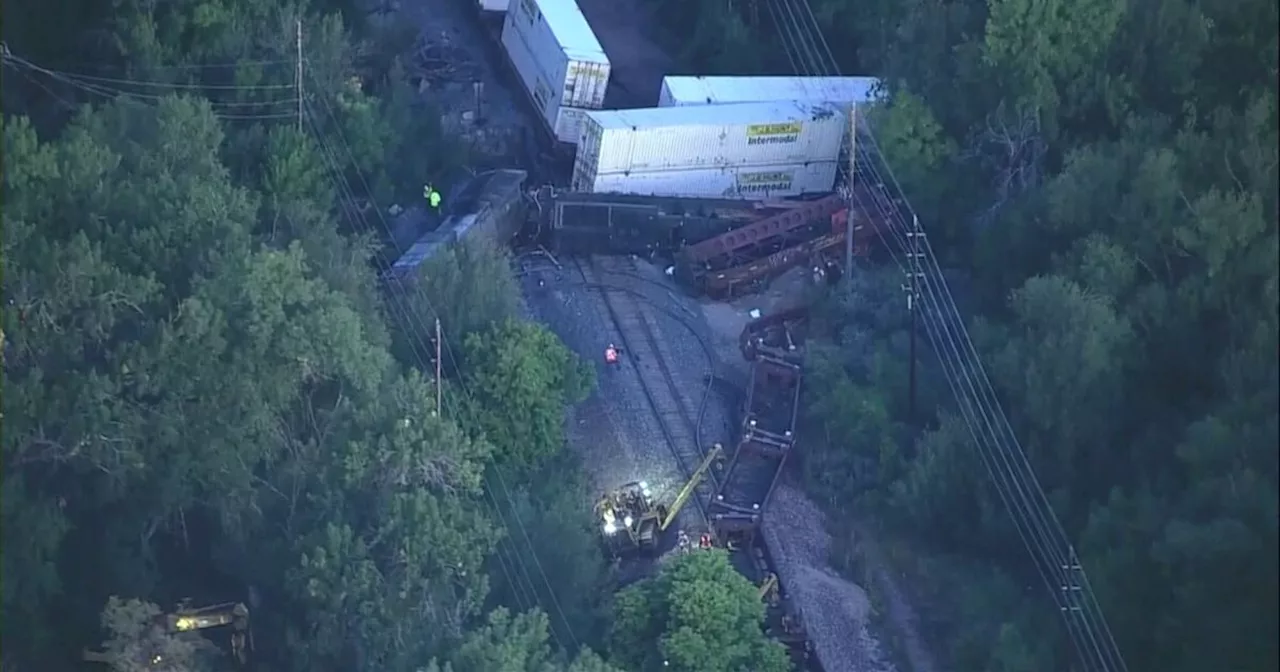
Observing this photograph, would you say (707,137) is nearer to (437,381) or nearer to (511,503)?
(437,381)

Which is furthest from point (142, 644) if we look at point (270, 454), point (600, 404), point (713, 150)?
point (713, 150)

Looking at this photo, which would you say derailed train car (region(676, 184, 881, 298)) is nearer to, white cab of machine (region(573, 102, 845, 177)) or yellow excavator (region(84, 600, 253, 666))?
white cab of machine (region(573, 102, 845, 177))

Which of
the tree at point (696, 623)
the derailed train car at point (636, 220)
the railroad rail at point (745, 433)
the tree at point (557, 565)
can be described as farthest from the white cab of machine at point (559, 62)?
the tree at point (696, 623)

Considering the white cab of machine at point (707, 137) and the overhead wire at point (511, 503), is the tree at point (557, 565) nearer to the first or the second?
the overhead wire at point (511, 503)

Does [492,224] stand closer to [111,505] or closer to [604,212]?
[604,212]

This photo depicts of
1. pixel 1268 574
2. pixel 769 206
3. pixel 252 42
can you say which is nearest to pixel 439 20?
pixel 252 42

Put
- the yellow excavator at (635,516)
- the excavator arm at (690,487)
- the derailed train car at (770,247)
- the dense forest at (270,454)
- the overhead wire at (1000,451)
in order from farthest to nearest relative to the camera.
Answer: the derailed train car at (770,247) → the excavator arm at (690,487) → the yellow excavator at (635,516) → the overhead wire at (1000,451) → the dense forest at (270,454)
